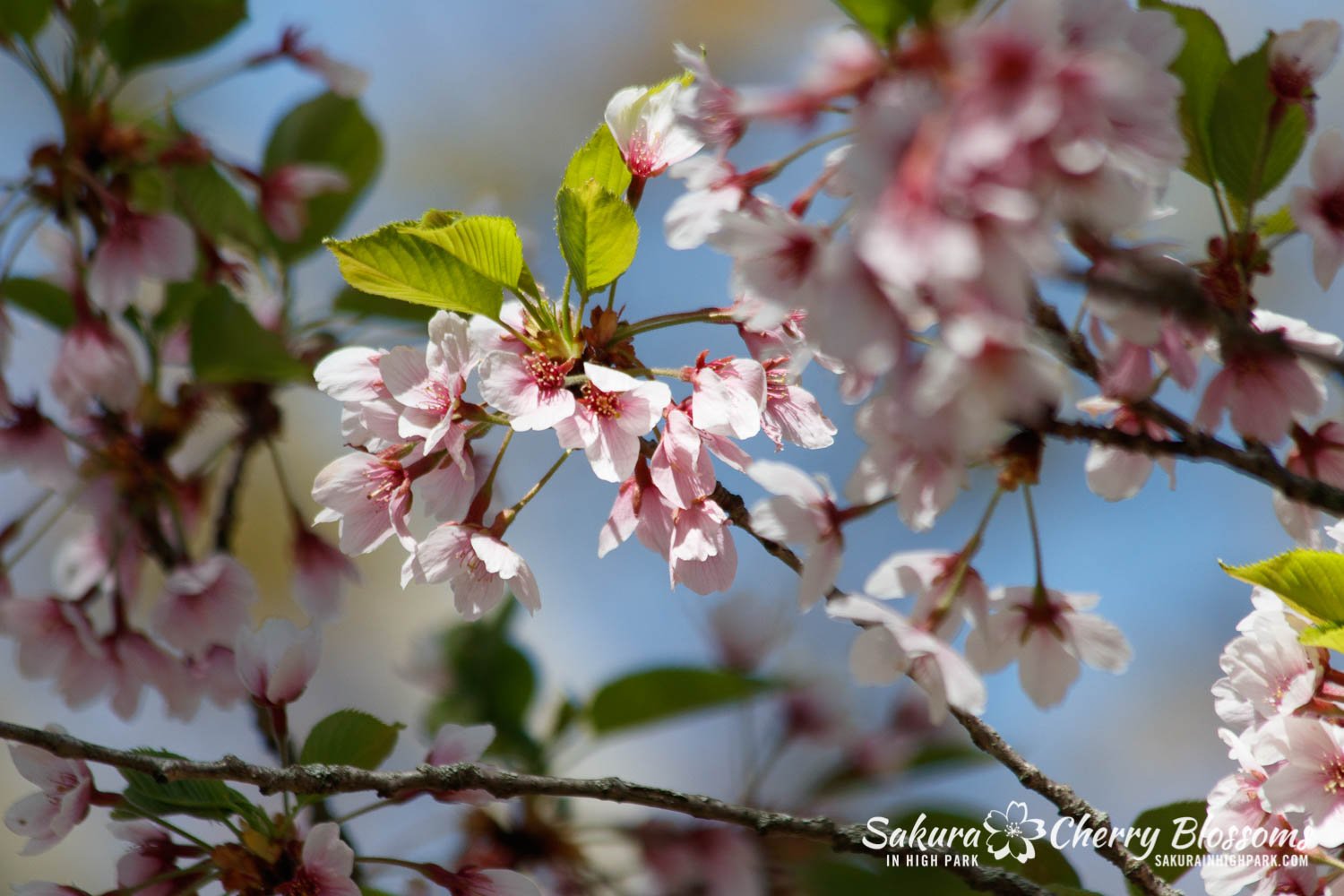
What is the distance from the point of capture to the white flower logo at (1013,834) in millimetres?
952

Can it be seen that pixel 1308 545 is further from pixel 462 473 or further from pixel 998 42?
pixel 462 473

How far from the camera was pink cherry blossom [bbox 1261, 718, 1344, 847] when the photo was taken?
78cm

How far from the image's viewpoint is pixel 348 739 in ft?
2.96

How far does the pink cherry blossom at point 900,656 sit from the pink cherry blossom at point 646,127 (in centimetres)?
36

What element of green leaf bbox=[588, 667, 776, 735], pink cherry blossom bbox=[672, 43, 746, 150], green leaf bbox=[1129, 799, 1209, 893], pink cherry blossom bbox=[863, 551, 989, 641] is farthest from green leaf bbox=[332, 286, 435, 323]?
green leaf bbox=[1129, 799, 1209, 893]

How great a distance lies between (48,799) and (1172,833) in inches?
34.8

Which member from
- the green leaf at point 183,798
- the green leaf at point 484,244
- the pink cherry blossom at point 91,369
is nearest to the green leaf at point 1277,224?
the green leaf at point 484,244

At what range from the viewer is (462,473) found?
32.6 inches

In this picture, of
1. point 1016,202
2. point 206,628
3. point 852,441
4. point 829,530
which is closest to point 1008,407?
point 1016,202

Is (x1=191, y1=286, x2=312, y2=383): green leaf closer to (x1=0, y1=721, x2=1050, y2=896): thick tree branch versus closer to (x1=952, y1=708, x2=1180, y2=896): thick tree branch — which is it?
(x1=0, y1=721, x2=1050, y2=896): thick tree branch

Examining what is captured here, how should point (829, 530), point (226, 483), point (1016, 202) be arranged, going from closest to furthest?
point (1016, 202)
point (829, 530)
point (226, 483)

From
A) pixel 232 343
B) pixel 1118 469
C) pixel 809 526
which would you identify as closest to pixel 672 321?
pixel 809 526

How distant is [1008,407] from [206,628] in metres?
1.09

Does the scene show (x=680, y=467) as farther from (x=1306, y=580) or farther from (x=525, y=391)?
(x=1306, y=580)
